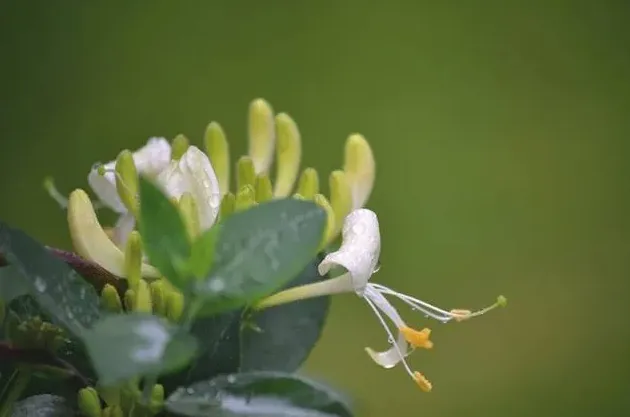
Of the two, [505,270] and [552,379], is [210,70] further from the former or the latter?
[552,379]

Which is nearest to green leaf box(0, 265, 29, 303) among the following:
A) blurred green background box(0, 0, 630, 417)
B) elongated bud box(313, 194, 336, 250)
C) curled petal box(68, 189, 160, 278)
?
curled petal box(68, 189, 160, 278)

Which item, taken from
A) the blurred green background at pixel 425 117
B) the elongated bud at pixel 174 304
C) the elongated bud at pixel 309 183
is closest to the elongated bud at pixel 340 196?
the elongated bud at pixel 309 183

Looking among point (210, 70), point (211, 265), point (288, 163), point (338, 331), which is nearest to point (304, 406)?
point (211, 265)

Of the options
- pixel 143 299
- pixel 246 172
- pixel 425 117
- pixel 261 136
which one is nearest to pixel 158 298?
pixel 143 299

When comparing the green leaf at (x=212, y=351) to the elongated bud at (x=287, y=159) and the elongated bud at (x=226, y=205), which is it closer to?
the elongated bud at (x=226, y=205)

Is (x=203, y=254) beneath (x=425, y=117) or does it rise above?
above

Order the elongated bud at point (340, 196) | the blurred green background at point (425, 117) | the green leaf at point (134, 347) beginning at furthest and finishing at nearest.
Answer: the blurred green background at point (425, 117) → the elongated bud at point (340, 196) → the green leaf at point (134, 347)

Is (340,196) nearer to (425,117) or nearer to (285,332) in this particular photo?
(285,332)
